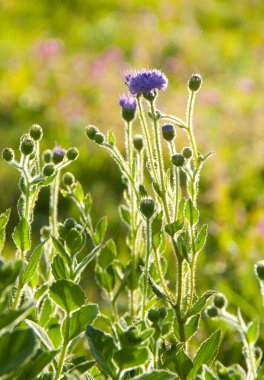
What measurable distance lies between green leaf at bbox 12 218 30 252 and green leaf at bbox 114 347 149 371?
24 centimetres

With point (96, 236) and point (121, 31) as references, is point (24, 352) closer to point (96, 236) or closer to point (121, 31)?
point (96, 236)

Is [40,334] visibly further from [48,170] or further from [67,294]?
[48,170]

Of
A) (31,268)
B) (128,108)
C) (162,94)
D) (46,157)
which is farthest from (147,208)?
(162,94)

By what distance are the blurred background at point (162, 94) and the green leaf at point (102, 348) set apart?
3.80 feet

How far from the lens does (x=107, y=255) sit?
1324 mm

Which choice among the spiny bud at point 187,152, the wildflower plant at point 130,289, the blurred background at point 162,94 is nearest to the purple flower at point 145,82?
the wildflower plant at point 130,289

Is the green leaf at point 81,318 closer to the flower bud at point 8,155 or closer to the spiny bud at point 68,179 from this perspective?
the flower bud at point 8,155

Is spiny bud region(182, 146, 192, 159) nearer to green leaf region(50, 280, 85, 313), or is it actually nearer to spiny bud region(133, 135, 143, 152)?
→ spiny bud region(133, 135, 143, 152)

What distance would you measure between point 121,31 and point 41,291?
7.42m

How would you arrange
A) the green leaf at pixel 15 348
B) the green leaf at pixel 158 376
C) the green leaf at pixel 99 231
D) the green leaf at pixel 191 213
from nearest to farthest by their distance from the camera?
the green leaf at pixel 15 348
the green leaf at pixel 158 376
the green leaf at pixel 191 213
the green leaf at pixel 99 231

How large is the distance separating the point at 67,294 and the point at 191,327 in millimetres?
241

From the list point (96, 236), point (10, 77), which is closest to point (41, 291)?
point (96, 236)

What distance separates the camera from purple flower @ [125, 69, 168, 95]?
1128mm

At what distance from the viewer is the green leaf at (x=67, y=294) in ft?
2.83
